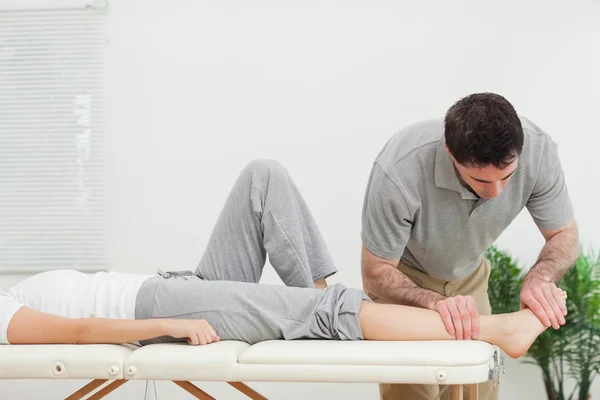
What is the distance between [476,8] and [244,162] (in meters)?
1.25

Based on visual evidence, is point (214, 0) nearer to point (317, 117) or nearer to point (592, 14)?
point (317, 117)

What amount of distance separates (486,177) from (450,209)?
0.88 feet

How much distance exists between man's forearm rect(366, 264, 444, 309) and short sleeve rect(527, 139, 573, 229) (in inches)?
17.1

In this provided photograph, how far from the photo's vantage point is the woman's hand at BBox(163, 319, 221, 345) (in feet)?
5.35

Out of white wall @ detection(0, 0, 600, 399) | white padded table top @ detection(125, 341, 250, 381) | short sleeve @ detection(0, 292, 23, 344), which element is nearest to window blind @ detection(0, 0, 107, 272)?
white wall @ detection(0, 0, 600, 399)

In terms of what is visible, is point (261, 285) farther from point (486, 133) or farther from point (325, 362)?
point (486, 133)

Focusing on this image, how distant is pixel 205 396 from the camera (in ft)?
5.30

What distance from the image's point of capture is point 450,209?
1.93 meters

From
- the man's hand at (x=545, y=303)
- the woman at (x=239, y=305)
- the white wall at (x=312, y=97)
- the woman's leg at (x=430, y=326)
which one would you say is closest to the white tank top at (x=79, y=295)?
the woman at (x=239, y=305)

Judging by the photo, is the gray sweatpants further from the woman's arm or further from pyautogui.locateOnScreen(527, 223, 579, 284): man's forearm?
pyautogui.locateOnScreen(527, 223, 579, 284): man's forearm

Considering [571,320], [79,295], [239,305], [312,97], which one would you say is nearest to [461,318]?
[239,305]

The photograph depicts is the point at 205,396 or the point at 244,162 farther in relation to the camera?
the point at 244,162

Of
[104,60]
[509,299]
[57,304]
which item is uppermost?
[104,60]

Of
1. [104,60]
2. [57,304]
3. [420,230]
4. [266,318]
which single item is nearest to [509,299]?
[420,230]
